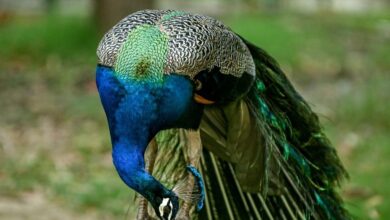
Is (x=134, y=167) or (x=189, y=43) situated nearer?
(x=134, y=167)

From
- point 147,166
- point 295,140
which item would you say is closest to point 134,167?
point 147,166

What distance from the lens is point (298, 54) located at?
29.4 ft

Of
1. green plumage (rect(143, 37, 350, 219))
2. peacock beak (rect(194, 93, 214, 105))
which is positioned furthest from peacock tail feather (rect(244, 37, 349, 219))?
peacock beak (rect(194, 93, 214, 105))

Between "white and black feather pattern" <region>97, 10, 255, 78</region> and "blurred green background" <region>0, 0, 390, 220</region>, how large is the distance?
68cm

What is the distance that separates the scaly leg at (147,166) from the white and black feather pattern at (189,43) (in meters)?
0.47

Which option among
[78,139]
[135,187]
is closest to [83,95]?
[78,139]

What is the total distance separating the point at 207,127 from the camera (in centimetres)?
347

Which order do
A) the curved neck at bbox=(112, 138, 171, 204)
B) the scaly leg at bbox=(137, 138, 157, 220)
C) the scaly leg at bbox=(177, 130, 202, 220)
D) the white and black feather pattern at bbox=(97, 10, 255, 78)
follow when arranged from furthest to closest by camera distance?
the scaly leg at bbox=(137, 138, 157, 220) < the scaly leg at bbox=(177, 130, 202, 220) < the white and black feather pattern at bbox=(97, 10, 255, 78) < the curved neck at bbox=(112, 138, 171, 204)

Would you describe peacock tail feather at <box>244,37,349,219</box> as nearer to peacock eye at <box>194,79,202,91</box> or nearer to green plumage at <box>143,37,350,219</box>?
green plumage at <box>143,37,350,219</box>

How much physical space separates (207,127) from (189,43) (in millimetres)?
584

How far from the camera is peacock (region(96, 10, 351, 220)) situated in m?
2.86

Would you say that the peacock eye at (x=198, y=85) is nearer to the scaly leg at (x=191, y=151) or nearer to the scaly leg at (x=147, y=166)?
the scaly leg at (x=191, y=151)

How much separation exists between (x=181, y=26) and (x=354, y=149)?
318 cm

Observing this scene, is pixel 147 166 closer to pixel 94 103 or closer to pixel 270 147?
pixel 270 147
